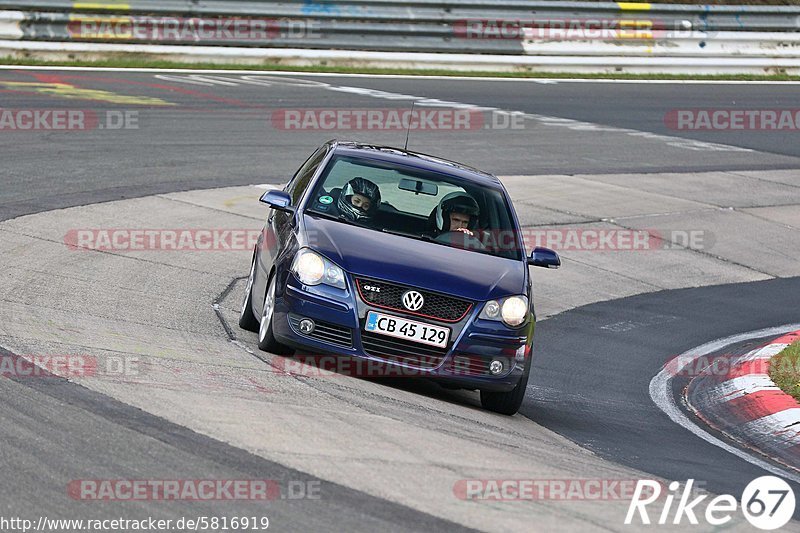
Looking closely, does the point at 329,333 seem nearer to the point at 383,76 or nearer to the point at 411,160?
the point at 411,160

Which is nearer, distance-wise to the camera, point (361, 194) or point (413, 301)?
point (413, 301)

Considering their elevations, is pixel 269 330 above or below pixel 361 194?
below

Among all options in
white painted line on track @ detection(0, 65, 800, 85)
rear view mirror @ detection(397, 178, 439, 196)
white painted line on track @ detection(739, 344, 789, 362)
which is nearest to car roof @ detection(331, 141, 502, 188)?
rear view mirror @ detection(397, 178, 439, 196)

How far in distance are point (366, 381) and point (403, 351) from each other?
359mm

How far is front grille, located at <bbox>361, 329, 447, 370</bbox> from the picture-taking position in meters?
8.17

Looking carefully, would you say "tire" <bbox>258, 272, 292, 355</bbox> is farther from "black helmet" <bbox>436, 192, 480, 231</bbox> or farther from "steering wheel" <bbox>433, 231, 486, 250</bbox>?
"black helmet" <bbox>436, 192, 480, 231</bbox>

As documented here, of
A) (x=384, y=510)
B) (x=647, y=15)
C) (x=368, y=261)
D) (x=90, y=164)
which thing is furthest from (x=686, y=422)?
(x=647, y=15)

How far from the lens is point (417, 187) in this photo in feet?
30.9

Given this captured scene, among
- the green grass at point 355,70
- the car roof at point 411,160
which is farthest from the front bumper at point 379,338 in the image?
the green grass at point 355,70

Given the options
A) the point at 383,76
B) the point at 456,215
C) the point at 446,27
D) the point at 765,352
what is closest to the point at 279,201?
the point at 456,215

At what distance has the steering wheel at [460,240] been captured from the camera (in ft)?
29.9

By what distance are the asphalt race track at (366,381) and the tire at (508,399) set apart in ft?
0.47

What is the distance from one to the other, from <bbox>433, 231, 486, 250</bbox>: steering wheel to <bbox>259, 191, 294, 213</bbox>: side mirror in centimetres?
105

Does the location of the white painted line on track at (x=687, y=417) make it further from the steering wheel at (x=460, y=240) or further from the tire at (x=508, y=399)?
the steering wheel at (x=460, y=240)
